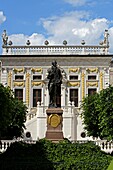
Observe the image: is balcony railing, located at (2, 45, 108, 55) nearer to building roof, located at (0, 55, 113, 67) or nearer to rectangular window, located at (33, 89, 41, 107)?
building roof, located at (0, 55, 113, 67)

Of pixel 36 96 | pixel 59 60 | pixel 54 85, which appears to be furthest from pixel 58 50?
pixel 54 85

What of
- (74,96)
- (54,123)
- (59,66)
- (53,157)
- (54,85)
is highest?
(59,66)

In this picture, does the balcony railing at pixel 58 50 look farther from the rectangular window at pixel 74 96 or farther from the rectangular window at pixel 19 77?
the rectangular window at pixel 74 96

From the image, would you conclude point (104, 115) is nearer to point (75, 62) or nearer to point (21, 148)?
point (21, 148)

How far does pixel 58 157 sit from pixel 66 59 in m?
35.0

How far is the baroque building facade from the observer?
58.7 metres

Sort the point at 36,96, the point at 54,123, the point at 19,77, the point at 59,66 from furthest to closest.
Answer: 1. the point at 19,77
2. the point at 36,96
3. the point at 59,66
4. the point at 54,123

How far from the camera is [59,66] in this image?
58625mm

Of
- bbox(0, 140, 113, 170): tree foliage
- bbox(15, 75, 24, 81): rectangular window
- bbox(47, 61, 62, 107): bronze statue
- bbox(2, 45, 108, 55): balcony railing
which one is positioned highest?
bbox(2, 45, 108, 55): balcony railing

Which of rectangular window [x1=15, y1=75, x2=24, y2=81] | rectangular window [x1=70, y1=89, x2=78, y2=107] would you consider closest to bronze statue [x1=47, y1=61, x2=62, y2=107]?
rectangular window [x1=70, y1=89, x2=78, y2=107]

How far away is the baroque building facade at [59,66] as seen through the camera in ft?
192

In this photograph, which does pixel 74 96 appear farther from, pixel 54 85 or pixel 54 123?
pixel 54 123

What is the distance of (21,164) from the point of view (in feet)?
76.0

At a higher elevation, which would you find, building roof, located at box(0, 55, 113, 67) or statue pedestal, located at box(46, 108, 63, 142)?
building roof, located at box(0, 55, 113, 67)
